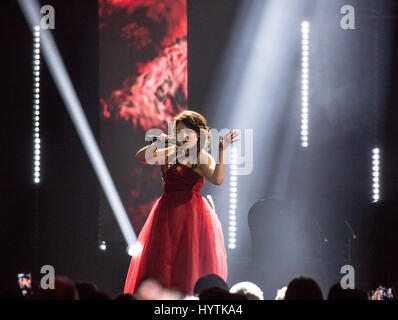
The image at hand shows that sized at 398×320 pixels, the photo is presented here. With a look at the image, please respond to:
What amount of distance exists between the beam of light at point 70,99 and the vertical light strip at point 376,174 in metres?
2.25

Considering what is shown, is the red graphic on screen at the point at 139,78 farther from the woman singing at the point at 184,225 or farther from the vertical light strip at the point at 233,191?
the woman singing at the point at 184,225

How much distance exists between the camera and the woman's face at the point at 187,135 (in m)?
2.90

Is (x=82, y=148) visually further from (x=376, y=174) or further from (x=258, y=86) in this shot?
(x=376, y=174)

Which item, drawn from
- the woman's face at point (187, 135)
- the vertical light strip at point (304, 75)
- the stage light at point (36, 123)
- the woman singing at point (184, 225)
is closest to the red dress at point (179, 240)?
the woman singing at point (184, 225)

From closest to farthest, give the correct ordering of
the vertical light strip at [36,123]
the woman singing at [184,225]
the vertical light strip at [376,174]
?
the woman singing at [184,225]
the vertical light strip at [376,174]
the vertical light strip at [36,123]

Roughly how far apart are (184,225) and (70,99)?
2.13 meters

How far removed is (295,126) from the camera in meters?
4.43

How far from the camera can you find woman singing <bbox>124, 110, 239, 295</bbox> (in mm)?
2809

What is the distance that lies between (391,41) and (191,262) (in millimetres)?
2794

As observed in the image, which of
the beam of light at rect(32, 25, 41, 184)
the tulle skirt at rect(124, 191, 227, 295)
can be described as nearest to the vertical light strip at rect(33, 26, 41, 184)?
the beam of light at rect(32, 25, 41, 184)

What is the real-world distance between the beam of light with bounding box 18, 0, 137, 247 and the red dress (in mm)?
1571

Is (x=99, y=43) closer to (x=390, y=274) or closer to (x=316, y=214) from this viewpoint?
(x=316, y=214)

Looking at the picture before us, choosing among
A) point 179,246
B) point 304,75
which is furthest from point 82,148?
point 304,75
